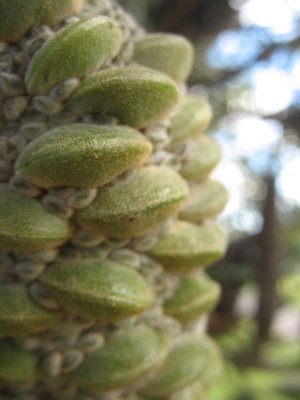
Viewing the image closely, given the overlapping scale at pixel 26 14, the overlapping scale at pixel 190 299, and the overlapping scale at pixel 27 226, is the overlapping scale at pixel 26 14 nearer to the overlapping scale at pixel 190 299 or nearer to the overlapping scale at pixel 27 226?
the overlapping scale at pixel 27 226

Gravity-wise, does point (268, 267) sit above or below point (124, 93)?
below

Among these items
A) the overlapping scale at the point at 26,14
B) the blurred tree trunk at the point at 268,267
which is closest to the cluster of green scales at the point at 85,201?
the overlapping scale at the point at 26,14

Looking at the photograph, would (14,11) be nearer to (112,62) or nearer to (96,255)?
(112,62)

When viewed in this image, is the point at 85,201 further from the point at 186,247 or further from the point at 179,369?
the point at 179,369

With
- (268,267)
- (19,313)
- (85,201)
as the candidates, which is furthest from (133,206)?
(268,267)

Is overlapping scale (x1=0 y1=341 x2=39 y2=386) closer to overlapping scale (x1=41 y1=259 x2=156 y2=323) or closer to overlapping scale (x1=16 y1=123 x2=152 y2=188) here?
overlapping scale (x1=41 y1=259 x2=156 y2=323)

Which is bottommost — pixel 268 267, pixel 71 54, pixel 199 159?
pixel 268 267

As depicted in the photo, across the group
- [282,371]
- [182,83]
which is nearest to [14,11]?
[182,83]
